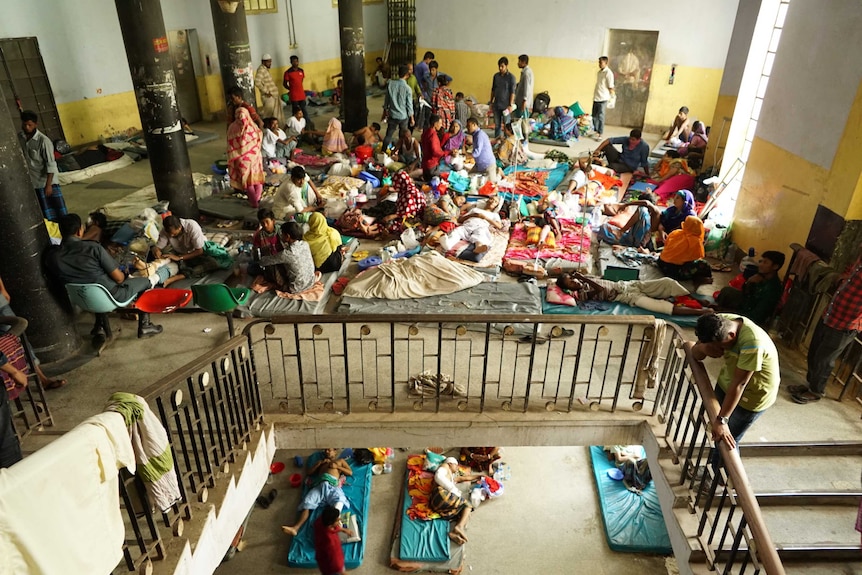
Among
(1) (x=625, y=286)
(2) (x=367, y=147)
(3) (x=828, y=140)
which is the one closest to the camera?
(3) (x=828, y=140)

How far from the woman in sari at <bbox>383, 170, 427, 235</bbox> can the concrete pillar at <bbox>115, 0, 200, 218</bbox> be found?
10.4ft

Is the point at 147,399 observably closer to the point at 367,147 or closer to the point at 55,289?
the point at 55,289

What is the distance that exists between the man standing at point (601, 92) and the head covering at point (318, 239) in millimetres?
9078

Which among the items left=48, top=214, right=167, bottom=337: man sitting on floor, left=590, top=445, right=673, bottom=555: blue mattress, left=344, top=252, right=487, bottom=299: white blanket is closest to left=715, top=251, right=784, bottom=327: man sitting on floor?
left=590, top=445, right=673, bottom=555: blue mattress

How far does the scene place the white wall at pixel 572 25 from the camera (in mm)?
14180

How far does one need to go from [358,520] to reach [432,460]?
1.14 metres

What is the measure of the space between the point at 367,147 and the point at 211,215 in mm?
3920

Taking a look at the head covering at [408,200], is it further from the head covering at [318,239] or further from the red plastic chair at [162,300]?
the red plastic chair at [162,300]

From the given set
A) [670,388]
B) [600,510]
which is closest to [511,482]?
[600,510]

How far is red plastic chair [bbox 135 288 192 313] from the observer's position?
586 centimetres

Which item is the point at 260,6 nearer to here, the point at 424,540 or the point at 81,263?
the point at 81,263

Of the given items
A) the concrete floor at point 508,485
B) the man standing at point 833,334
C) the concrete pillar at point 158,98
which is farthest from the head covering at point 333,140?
the man standing at point 833,334

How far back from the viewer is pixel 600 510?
21.7 feet

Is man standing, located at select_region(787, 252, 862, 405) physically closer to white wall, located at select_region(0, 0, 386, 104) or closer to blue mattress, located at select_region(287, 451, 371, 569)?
blue mattress, located at select_region(287, 451, 371, 569)
